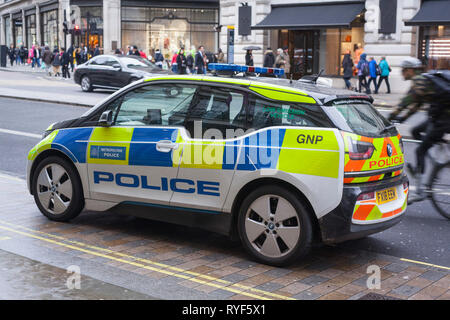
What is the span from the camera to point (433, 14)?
1021 inches

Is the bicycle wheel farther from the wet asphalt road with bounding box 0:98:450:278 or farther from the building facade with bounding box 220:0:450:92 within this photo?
the building facade with bounding box 220:0:450:92

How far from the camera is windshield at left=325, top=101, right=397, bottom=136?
524cm

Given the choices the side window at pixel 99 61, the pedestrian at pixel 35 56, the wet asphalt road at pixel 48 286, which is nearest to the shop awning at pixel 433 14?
the side window at pixel 99 61

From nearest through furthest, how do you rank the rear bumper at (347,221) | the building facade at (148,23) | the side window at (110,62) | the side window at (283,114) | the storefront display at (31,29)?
the rear bumper at (347,221), the side window at (283,114), the side window at (110,62), the building facade at (148,23), the storefront display at (31,29)

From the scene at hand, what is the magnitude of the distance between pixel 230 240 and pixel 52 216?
1.95 m

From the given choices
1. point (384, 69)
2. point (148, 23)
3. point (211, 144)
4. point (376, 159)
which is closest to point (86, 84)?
point (384, 69)

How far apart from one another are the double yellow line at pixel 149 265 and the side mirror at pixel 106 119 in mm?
1179

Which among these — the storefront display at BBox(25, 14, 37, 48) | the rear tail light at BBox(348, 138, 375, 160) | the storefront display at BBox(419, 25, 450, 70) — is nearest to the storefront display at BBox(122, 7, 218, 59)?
the storefront display at BBox(25, 14, 37, 48)

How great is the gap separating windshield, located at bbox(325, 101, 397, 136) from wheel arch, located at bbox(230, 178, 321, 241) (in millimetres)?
647

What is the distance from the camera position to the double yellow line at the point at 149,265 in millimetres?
4684

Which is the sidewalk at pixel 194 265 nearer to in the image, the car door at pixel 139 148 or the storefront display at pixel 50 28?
the car door at pixel 139 148

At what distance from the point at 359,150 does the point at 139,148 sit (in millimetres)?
2082

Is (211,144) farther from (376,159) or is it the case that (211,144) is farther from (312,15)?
(312,15)
